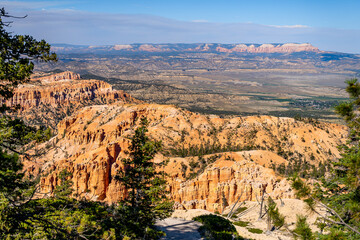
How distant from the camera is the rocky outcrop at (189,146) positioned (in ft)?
145

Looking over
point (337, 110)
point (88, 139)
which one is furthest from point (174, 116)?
point (337, 110)

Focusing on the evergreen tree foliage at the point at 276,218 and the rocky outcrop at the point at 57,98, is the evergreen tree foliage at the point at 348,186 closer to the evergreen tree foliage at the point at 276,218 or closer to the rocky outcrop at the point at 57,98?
the evergreen tree foliage at the point at 276,218

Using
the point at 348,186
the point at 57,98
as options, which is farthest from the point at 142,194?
the point at 57,98

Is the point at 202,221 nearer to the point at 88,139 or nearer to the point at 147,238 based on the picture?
the point at 147,238

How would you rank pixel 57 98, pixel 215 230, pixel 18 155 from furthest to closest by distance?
pixel 57 98 < pixel 215 230 < pixel 18 155

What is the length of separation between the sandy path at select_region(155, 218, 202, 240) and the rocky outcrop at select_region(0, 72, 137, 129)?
116 m

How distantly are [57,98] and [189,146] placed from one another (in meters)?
112

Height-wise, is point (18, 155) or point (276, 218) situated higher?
point (18, 155)

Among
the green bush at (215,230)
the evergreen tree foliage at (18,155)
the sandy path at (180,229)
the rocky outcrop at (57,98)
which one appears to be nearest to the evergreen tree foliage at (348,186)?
the evergreen tree foliage at (18,155)

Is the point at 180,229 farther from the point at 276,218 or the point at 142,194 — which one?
the point at 276,218

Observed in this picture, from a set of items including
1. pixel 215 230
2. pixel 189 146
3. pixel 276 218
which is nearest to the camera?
pixel 276 218

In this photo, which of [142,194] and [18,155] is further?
[142,194]

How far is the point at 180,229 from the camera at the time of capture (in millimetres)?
22875

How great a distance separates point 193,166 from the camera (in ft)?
166
